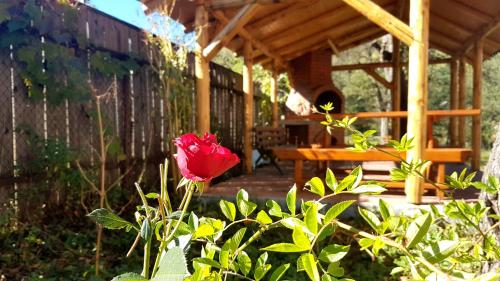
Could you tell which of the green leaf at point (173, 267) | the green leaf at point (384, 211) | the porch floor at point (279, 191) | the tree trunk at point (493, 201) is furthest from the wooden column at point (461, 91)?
the green leaf at point (173, 267)

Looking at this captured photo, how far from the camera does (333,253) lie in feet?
1.77

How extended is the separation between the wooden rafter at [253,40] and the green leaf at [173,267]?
17.4 feet

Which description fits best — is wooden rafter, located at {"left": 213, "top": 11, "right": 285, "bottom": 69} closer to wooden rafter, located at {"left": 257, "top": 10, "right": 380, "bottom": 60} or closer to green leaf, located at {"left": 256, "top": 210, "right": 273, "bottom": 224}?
wooden rafter, located at {"left": 257, "top": 10, "right": 380, "bottom": 60}

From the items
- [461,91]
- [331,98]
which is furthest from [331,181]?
[331,98]

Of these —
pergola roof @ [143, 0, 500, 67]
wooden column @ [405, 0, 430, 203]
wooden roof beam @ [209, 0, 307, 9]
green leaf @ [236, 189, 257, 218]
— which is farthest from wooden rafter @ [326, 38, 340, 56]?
green leaf @ [236, 189, 257, 218]

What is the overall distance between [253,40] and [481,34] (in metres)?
4.20

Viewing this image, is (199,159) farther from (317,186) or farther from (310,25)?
(310,25)

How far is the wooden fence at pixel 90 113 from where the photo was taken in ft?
10.4

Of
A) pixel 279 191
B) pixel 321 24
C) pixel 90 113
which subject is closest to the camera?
pixel 90 113

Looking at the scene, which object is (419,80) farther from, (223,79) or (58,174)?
(223,79)

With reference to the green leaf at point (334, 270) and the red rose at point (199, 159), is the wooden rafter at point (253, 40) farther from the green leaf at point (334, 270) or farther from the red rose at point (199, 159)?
the green leaf at point (334, 270)

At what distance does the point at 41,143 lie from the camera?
130 inches

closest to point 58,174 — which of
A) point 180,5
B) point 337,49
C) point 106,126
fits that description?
point 106,126

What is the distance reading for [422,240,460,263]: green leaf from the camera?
47 cm
